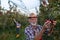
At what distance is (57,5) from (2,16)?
7.94 ft

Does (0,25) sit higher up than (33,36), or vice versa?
(33,36)

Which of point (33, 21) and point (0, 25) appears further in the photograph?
point (0, 25)

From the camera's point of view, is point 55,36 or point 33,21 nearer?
point 33,21

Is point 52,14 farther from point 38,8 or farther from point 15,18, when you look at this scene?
point 15,18

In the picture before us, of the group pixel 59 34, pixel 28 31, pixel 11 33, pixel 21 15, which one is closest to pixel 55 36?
pixel 59 34

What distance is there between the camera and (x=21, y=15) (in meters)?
8.05

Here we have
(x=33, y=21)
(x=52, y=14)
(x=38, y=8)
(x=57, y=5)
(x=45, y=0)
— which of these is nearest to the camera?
(x=33, y=21)

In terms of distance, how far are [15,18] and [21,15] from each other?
37 centimetres

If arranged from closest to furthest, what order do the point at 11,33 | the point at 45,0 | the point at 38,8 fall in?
1. the point at 45,0
2. the point at 38,8
3. the point at 11,33

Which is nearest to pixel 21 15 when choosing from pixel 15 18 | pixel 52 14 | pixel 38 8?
pixel 15 18

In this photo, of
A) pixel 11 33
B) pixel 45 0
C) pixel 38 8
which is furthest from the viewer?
pixel 11 33

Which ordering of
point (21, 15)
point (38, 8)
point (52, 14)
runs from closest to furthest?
1. point (52, 14)
2. point (38, 8)
3. point (21, 15)

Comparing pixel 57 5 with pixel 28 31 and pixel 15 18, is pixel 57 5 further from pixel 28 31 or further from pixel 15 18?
pixel 15 18

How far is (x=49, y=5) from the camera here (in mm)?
5477
